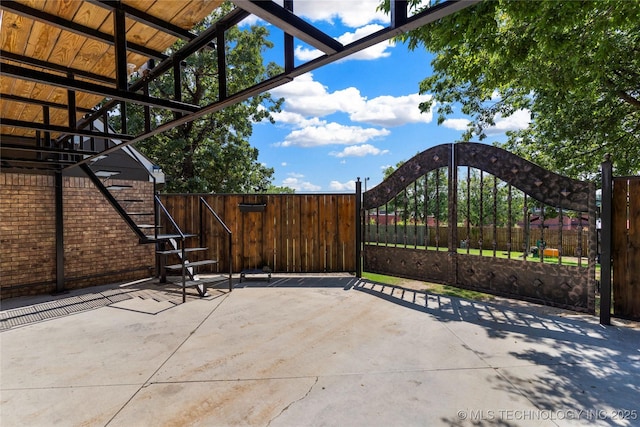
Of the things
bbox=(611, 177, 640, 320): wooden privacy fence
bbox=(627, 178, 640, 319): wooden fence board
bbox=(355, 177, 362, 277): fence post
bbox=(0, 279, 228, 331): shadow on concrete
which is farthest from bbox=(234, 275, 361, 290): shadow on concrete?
bbox=(627, 178, 640, 319): wooden fence board

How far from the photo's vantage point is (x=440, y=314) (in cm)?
441

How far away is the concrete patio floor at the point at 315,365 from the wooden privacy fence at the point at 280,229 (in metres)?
2.39

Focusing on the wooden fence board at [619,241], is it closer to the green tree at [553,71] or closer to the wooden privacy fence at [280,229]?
the green tree at [553,71]

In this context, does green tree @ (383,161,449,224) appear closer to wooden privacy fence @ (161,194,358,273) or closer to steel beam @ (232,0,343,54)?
wooden privacy fence @ (161,194,358,273)

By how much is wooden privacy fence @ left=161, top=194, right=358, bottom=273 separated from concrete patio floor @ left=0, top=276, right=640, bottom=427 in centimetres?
239

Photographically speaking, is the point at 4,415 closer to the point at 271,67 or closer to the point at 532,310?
the point at 532,310

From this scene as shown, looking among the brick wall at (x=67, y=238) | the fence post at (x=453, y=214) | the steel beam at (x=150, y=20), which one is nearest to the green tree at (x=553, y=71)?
the fence post at (x=453, y=214)

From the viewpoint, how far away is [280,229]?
7312 mm

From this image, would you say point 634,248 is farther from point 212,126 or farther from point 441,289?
point 212,126

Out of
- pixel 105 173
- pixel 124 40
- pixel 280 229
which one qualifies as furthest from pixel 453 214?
pixel 105 173

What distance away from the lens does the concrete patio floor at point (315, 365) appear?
7.52ft

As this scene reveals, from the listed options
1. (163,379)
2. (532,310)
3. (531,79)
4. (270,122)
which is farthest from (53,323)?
(270,122)

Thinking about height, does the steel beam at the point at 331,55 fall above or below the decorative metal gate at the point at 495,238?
above

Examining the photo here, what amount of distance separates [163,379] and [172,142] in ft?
42.5
